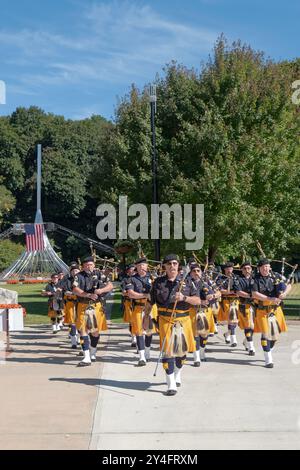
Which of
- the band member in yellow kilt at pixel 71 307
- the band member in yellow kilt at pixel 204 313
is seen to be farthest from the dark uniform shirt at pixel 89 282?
the band member in yellow kilt at pixel 71 307

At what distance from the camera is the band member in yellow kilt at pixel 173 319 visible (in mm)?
9188

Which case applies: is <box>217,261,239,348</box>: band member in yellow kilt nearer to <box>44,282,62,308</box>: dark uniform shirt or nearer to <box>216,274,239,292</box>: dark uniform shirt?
<box>216,274,239,292</box>: dark uniform shirt

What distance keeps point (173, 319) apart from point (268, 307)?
2.79m

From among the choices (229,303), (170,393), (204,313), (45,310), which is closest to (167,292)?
(170,393)

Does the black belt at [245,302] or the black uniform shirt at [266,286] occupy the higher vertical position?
the black uniform shirt at [266,286]

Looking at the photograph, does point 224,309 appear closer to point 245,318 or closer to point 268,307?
point 245,318

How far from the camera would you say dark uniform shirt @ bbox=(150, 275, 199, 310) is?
30.9ft

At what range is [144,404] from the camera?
852cm

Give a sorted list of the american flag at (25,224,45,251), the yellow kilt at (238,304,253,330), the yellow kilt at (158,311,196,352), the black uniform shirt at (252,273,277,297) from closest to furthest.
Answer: the yellow kilt at (158,311,196,352) → the black uniform shirt at (252,273,277,297) → the yellow kilt at (238,304,253,330) → the american flag at (25,224,45,251)

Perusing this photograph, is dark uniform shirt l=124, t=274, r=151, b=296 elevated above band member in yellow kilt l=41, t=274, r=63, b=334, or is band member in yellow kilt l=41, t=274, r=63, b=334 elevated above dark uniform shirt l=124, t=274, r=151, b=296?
dark uniform shirt l=124, t=274, r=151, b=296

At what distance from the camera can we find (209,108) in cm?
2102

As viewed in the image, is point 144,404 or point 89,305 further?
point 89,305

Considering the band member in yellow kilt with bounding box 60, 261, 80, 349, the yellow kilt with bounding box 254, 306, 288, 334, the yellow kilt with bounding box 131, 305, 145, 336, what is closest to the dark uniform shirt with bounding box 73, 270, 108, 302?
the yellow kilt with bounding box 131, 305, 145, 336

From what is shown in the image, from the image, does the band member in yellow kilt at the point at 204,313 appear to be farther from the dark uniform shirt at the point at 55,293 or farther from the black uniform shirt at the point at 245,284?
the dark uniform shirt at the point at 55,293
